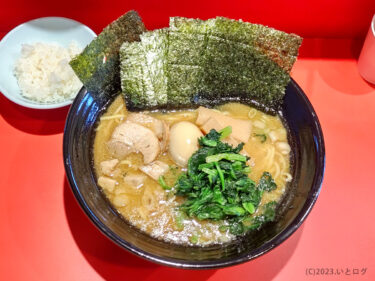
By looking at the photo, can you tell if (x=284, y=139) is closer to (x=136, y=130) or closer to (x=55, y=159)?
(x=136, y=130)

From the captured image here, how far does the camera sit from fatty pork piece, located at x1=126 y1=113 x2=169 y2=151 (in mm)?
1901

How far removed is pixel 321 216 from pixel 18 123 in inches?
59.3

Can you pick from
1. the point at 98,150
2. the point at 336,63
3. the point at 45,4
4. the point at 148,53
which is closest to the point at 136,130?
the point at 98,150

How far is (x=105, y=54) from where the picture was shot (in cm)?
182

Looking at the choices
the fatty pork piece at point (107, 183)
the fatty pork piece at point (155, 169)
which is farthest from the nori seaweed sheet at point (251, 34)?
the fatty pork piece at point (107, 183)

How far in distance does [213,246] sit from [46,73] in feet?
3.78

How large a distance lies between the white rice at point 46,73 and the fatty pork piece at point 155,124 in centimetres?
33

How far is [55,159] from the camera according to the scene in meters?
2.02

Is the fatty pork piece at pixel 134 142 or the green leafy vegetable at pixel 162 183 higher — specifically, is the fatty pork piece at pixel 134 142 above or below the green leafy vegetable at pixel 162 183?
above

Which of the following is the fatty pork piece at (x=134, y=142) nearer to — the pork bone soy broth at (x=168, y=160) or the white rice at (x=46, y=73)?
the pork bone soy broth at (x=168, y=160)

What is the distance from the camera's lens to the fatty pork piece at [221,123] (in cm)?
190

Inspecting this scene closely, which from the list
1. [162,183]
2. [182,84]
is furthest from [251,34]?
[162,183]

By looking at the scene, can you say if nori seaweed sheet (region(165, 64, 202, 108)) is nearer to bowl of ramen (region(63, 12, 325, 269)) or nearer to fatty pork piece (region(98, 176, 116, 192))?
bowl of ramen (region(63, 12, 325, 269))

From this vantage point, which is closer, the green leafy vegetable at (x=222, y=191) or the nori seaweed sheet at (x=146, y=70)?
the green leafy vegetable at (x=222, y=191)
